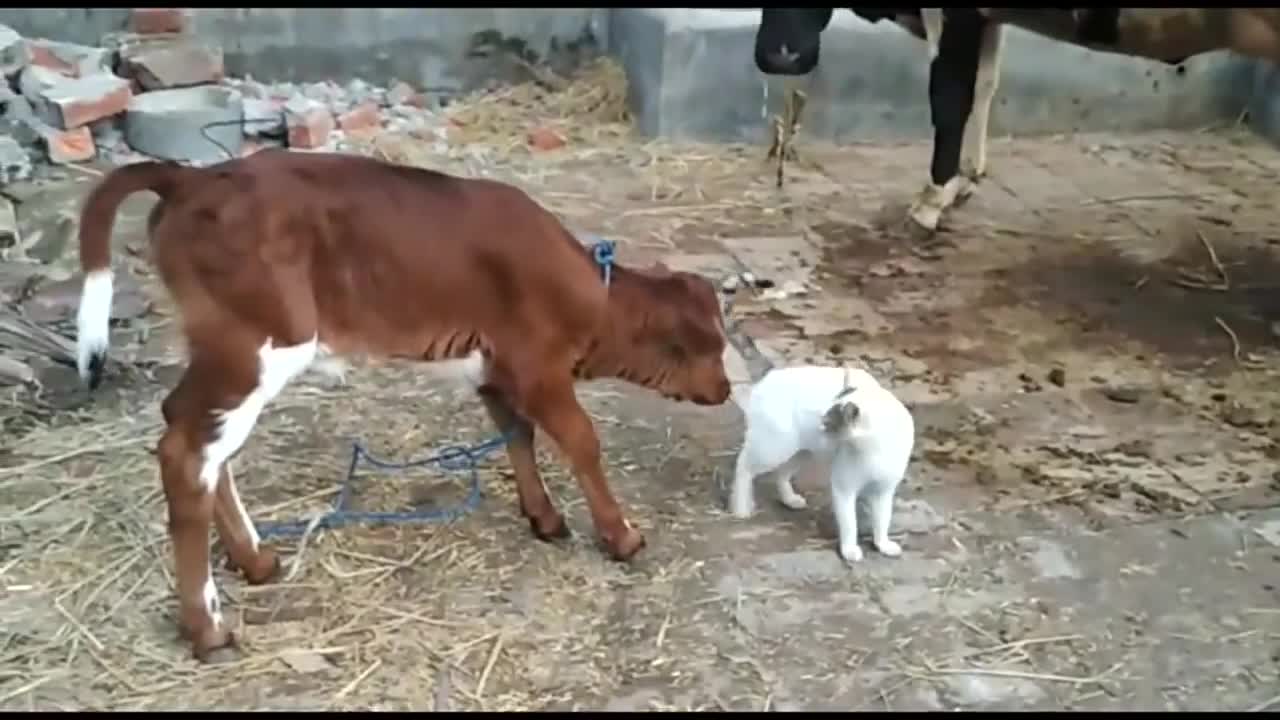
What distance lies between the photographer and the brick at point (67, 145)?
6250mm

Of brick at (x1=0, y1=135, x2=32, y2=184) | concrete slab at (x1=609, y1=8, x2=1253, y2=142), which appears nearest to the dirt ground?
brick at (x1=0, y1=135, x2=32, y2=184)

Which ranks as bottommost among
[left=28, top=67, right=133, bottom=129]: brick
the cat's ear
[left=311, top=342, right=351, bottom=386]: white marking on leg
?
[left=28, top=67, right=133, bottom=129]: brick

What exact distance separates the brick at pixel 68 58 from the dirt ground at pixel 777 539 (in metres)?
1.70

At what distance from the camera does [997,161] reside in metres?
6.80

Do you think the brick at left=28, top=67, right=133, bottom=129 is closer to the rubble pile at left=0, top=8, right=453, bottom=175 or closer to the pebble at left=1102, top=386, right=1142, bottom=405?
the rubble pile at left=0, top=8, right=453, bottom=175

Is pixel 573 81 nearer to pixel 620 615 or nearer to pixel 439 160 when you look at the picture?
pixel 439 160

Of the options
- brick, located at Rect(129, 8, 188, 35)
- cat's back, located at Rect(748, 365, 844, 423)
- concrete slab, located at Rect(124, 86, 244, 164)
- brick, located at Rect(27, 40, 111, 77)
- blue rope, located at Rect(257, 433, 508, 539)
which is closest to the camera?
cat's back, located at Rect(748, 365, 844, 423)

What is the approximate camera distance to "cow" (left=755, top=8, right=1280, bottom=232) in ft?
15.0

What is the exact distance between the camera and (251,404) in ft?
9.64

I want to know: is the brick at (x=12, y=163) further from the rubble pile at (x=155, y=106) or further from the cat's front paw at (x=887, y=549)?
the cat's front paw at (x=887, y=549)

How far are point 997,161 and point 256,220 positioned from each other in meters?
4.51

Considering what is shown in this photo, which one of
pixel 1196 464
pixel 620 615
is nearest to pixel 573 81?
pixel 1196 464

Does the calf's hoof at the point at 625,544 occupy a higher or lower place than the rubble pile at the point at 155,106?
lower

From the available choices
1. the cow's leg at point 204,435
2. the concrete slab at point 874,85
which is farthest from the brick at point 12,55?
the cow's leg at point 204,435
